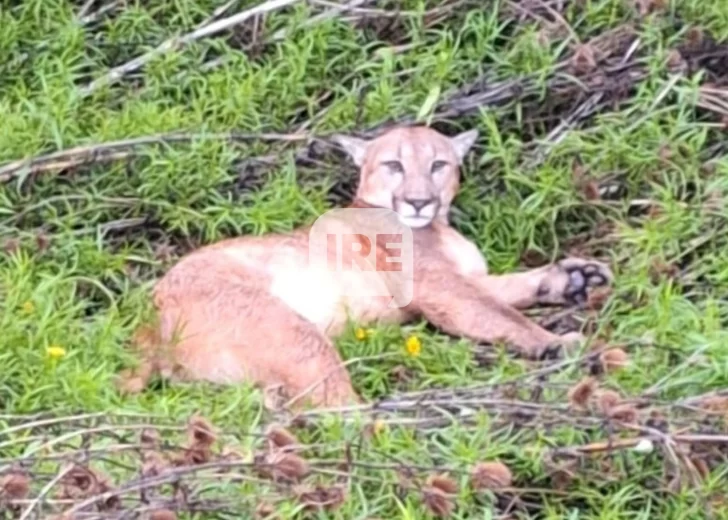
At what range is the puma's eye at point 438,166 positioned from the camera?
7641mm

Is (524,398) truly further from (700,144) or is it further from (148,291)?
(700,144)

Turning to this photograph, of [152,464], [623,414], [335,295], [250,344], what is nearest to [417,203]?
[335,295]

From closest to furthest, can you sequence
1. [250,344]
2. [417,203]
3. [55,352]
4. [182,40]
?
[55,352]
[250,344]
[417,203]
[182,40]

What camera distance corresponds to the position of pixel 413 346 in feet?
22.9

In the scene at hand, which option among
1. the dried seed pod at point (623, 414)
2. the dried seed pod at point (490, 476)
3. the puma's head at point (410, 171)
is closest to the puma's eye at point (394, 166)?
the puma's head at point (410, 171)

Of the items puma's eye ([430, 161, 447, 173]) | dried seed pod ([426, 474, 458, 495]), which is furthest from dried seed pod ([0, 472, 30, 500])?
puma's eye ([430, 161, 447, 173])

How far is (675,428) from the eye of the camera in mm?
5891

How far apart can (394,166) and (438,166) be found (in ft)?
0.59

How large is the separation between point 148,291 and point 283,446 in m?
1.64

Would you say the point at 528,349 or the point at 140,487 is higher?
the point at 140,487

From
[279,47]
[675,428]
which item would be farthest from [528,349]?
[279,47]

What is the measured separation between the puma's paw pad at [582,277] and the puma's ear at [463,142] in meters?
0.73

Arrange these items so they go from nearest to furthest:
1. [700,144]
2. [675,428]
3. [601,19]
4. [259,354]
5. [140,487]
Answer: [140,487] < [675,428] < [259,354] < [700,144] < [601,19]

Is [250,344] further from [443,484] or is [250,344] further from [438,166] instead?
[443,484]
